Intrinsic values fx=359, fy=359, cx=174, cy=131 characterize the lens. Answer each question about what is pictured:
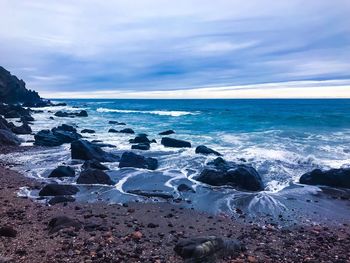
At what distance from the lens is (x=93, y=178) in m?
12.7

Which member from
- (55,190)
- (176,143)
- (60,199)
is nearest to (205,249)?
(60,199)

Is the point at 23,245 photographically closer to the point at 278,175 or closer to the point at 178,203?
the point at 178,203

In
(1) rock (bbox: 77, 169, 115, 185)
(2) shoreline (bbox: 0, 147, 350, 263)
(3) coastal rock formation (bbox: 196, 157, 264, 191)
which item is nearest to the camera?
(2) shoreline (bbox: 0, 147, 350, 263)

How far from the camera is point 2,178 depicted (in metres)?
12.8

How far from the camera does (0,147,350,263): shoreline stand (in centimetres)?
670

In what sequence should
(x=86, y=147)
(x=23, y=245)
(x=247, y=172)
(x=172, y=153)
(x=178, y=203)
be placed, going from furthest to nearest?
1. (x=172, y=153)
2. (x=86, y=147)
3. (x=247, y=172)
4. (x=178, y=203)
5. (x=23, y=245)

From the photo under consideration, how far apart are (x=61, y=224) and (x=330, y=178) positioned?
9.69m

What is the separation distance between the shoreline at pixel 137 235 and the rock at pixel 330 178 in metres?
4.14

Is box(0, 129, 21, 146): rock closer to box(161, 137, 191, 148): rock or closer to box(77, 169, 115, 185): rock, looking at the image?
box(161, 137, 191, 148): rock

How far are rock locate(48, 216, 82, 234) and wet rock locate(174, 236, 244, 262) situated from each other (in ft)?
8.04

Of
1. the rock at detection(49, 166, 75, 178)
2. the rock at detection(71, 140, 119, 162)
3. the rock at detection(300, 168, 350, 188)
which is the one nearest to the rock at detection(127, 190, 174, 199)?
the rock at detection(49, 166, 75, 178)

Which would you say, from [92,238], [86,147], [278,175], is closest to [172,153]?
[86,147]

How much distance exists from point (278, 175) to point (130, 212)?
7.48 m

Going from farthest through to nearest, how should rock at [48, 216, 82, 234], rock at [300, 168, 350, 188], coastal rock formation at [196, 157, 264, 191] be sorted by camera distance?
rock at [300, 168, 350, 188], coastal rock formation at [196, 157, 264, 191], rock at [48, 216, 82, 234]
